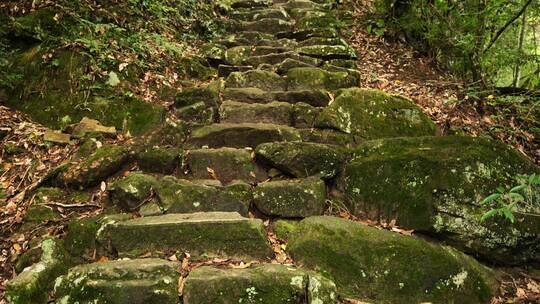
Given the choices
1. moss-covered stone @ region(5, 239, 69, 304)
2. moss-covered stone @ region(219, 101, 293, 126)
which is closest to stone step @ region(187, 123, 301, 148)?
moss-covered stone @ region(219, 101, 293, 126)

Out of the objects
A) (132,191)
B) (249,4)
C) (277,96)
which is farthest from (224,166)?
(249,4)

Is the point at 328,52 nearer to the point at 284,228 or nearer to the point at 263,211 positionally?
the point at 263,211

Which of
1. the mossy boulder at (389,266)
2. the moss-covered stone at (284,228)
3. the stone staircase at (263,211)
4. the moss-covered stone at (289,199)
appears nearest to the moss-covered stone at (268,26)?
the stone staircase at (263,211)

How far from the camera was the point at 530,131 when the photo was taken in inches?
200

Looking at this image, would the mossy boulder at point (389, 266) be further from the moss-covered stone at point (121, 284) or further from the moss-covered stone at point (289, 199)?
the moss-covered stone at point (121, 284)

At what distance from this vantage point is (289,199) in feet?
11.7

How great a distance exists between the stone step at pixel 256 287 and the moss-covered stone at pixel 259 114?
96.5 inches

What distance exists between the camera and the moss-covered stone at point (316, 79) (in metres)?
5.57

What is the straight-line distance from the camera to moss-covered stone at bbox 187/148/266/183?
13.0 feet

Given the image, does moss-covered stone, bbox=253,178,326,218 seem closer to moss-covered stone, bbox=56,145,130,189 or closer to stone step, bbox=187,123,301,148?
stone step, bbox=187,123,301,148

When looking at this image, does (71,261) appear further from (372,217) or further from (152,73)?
(152,73)

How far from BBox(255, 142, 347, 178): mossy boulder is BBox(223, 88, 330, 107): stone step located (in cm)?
126

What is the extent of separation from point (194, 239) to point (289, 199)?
1.02 m

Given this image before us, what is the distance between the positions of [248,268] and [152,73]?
3888 millimetres
